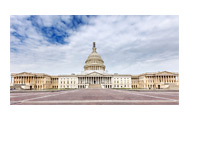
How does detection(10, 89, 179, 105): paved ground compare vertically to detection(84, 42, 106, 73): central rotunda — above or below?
below

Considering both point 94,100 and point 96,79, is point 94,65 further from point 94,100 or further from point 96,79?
point 94,100

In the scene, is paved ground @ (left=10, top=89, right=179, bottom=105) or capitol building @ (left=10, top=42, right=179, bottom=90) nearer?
paved ground @ (left=10, top=89, right=179, bottom=105)

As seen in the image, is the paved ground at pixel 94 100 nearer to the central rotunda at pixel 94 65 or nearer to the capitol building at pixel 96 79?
the capitol building at pixel 96 79

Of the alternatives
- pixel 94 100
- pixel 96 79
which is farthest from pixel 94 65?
pixel 94 100

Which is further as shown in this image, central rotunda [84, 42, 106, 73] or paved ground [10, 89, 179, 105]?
central rotunda [84, 42, 106, 73]

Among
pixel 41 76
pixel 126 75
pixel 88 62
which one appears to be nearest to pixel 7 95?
pixel 41 76

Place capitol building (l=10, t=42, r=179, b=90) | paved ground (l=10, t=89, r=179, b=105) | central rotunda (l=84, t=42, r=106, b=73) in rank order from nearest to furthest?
paved ground (l=10, t=89, r=179, b=105) < capitol building (l=10, t=42, r=179, b=90) < central rotunda (l=84, t=42, r=106, b=73)

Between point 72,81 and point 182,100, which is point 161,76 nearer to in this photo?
point 72,81

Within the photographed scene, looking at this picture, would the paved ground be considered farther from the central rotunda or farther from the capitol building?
the central rotunda

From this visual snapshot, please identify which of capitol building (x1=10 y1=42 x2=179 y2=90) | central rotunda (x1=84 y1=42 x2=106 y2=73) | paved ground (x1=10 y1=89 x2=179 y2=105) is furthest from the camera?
central rotunda (x1=84 y1=42 x2=106 y2=73)

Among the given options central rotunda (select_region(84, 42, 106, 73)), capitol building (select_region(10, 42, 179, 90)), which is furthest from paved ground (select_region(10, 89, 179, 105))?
central rotunda (select_region(84, 42, 106, 73))

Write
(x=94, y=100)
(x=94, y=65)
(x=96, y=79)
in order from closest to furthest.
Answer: (x=94, y=100) → (x=96, y=79) → (x=94, y=65)

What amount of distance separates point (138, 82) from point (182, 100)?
85.3 meters

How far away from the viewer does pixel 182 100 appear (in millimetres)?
12023
